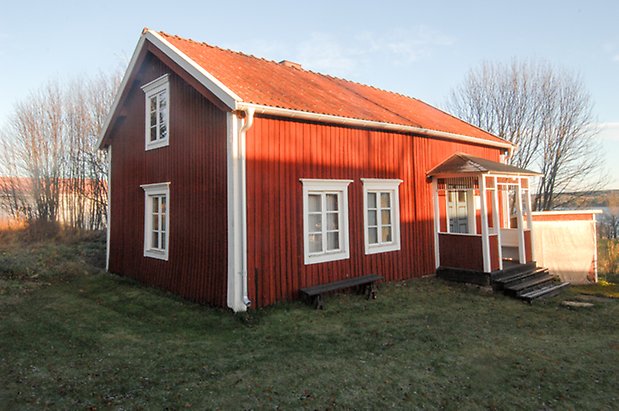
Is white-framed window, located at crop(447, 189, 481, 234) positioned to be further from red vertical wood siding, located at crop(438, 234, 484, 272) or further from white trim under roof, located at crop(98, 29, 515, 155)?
white trim under roof, located at crop(98, 29, 515, 155)

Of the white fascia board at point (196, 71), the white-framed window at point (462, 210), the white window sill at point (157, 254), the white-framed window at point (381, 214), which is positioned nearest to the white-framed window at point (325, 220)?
the white-framed window at point (381, 214)

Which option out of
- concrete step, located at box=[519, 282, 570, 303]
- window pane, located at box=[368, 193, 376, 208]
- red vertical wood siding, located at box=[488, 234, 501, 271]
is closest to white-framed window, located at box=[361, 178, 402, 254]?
window pane, located at box=[368, 193, 376, 208]

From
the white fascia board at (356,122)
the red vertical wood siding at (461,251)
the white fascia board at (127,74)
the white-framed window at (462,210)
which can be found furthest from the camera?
the white-framed window at (462,210)

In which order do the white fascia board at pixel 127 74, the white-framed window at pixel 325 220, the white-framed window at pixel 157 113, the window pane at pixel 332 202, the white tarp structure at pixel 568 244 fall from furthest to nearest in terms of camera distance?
the white tarp structure at pixel 568 244 < the white fascia board at pixel 127 74 < the white-framed window at pixel 157 113 < the window pane at pixel 332 202 < the white-framed window at pixel 325 220

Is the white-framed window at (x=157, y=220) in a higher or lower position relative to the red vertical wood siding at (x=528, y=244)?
higher

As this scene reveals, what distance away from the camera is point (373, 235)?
31.4ft

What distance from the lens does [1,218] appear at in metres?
19.8

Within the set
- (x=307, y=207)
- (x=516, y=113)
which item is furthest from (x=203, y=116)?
(x=516, y=113)

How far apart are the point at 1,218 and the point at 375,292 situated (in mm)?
20518

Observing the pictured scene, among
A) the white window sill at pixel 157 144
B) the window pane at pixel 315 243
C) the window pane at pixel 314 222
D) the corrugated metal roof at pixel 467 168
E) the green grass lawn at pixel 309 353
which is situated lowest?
the green grass lawn at pixel 309 353

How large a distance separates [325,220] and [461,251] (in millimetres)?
4109

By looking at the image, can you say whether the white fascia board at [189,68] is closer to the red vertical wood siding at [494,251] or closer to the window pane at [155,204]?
the window pane at [155,204]

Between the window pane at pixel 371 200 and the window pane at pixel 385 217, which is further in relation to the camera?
the window pane at pixel 385 217

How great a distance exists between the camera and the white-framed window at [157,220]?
30.0 ft
